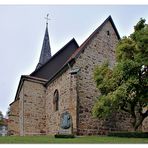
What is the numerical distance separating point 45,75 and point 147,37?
12762 millimetres

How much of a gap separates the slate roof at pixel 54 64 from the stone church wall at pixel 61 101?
224cm

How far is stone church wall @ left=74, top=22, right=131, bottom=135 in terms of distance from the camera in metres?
20.8

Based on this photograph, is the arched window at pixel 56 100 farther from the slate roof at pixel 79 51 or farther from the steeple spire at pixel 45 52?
the steeple spire at pixel 45 52

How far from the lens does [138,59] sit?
58.7 feet

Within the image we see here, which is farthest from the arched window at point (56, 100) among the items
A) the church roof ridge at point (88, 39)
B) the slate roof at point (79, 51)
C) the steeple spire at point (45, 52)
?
the steeple spire at point (45, 52)

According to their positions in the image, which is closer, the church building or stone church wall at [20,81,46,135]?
the church building

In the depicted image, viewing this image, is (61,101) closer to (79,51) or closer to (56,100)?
(56,100)

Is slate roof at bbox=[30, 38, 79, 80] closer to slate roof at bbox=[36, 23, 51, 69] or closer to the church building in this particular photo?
the church building

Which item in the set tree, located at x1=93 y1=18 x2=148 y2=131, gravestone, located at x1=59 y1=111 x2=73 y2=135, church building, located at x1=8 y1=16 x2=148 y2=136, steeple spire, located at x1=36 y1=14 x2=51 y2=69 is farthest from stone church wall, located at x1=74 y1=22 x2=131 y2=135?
steeple spire, located at x1=36 y1=14 x2=51 y2=69

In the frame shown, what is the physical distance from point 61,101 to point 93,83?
2.78m

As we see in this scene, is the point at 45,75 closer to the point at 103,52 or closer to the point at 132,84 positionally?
the point at 103,52

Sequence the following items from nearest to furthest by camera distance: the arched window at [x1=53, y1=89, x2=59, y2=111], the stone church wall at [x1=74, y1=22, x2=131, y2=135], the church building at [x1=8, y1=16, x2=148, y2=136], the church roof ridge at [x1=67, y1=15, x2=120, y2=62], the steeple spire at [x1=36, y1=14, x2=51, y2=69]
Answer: the church building at [x1=8, y1=16, x2=148, y2=136] → the stone church wall at [x1=74, y1=22, x2=131, y2=135] → the church roof ridge at [x1=67, y1=15, x2=120, y2=62] → the arched window at [x1=53, y1=89, x2=59, y2=111] → the steeple spire at [x1=36, y1=14, x2=51, y2=69]

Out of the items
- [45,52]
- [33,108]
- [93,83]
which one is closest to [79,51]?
[93,83]

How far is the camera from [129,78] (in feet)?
60.3
